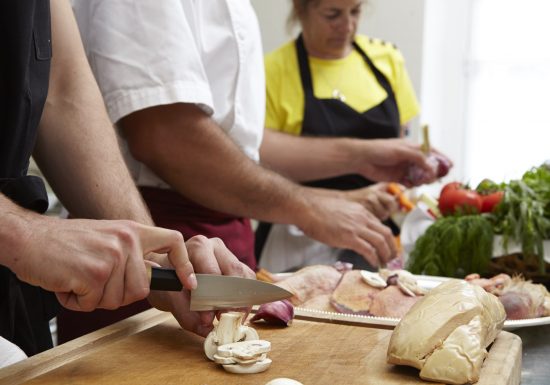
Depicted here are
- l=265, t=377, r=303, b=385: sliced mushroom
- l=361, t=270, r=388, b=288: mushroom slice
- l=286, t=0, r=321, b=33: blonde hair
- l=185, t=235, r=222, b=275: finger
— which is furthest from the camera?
l=286, t=0, r=321, b=33: blonde hair

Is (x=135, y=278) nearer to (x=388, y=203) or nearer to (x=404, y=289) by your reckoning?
(x=404, y=289)

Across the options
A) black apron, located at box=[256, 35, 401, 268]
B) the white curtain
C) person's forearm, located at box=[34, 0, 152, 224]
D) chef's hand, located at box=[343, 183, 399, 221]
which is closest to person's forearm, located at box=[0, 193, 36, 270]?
person's forearm, located at box=[34, 0, 152, 224]

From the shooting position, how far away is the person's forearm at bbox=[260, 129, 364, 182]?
2.57 m

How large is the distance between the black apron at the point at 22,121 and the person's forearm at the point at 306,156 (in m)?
1.45

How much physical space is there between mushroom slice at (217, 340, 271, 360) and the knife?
0.23 feet

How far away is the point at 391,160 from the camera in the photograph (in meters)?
2.43

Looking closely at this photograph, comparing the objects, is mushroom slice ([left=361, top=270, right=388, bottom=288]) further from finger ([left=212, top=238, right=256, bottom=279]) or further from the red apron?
the red apron

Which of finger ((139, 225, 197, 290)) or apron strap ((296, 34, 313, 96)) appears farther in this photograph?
apron strap ((296, 34, 313, 96))

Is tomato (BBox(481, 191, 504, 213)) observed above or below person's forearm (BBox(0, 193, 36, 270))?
below

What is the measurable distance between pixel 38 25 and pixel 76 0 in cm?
47

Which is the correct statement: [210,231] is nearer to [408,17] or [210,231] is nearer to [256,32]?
[256,32]

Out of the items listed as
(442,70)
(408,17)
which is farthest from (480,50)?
(408,17)

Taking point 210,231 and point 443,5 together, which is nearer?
point 210,231

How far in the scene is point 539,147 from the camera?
167 inches
